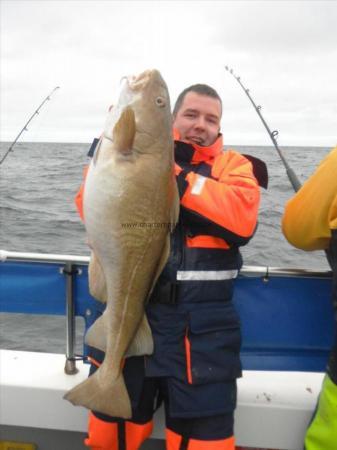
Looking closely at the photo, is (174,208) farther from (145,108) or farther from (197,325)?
(197,325)

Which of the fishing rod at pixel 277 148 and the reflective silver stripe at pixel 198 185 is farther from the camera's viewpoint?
the fishing rod at pixel 277 148

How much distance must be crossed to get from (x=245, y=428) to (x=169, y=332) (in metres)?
0.96

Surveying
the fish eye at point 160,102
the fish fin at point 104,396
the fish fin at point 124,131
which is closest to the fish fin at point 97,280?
the fish fin at point 104,396

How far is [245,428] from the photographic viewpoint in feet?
9.50

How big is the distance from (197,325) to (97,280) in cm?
54

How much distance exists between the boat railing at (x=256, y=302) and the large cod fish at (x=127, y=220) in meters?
0.80

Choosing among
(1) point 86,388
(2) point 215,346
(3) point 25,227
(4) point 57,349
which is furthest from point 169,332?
(3) point 25,227

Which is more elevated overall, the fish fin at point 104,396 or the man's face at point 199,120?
the man's face at point 199,120

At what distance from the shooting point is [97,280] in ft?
7.37

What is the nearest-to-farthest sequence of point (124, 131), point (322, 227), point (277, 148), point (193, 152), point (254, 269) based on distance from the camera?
point (124, 131)
point (322, 227)
point (193, 152)
point (254, 269)
point (277, 148)

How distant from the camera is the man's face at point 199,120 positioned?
8.94 ft

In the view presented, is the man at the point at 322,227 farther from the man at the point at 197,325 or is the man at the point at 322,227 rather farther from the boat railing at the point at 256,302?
the boat railing at the point at 256,302

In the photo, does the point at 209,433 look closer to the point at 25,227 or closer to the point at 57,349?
the point at 57,349

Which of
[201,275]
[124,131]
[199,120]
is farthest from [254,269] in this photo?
[124,131]
